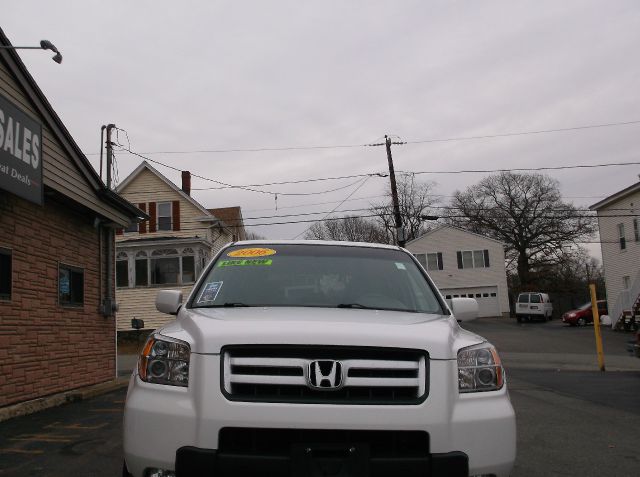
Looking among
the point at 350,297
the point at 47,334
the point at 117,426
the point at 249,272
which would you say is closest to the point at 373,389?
the point at 350,297

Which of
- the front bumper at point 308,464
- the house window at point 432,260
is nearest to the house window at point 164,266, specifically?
the house window at point 432,260

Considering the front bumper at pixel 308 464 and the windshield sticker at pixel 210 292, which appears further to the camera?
the windshield sticker at pixel 210 292

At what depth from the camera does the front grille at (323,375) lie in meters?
2.92

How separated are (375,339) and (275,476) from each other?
799mm

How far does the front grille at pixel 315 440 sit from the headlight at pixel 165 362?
0.40 metres

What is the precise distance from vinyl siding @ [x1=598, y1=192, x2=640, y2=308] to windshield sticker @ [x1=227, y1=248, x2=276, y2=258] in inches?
1108

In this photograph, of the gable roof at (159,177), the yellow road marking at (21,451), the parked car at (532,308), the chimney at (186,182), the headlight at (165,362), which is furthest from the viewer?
the parked car at (532,308)

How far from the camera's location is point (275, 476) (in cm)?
277

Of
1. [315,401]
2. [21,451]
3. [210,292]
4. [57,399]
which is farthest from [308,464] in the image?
[57,399]

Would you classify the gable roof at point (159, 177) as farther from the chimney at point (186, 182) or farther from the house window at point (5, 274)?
the house window at point (5, 274)

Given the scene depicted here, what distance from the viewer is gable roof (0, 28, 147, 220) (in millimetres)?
7879

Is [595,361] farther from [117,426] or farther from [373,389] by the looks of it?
[373,389]

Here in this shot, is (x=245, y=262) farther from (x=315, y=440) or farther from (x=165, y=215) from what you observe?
(x=165, y=215)

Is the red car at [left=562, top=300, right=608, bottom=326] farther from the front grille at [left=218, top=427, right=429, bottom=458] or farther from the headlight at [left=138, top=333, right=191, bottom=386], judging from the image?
the headlight at [left=138, top=333, right=191, bottom=386]
